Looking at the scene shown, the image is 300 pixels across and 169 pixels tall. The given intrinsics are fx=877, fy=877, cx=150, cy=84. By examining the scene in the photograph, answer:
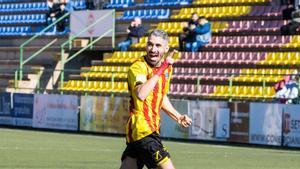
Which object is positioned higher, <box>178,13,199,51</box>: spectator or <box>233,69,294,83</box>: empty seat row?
<box>178,13,199,51</box>: spectator

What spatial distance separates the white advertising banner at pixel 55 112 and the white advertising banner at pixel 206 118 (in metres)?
4.79

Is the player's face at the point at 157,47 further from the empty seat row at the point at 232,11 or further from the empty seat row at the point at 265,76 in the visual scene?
the empty seat row at the point at 232,11

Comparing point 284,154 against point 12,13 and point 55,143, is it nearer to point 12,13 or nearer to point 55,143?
point 55,143

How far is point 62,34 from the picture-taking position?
34812 mm

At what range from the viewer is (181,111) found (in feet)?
78.1

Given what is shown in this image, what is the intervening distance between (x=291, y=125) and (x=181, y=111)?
12.2 ft

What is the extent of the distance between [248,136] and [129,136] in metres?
14.4

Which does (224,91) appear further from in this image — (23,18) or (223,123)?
(23,18)

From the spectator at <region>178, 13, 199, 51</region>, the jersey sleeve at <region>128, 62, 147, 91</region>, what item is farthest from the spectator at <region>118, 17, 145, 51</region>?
the jersey sleeve at <region>128, 62, 147, 91</region>

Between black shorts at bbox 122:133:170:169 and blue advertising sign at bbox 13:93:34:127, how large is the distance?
817 inches

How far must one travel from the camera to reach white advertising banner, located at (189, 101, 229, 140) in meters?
22.8

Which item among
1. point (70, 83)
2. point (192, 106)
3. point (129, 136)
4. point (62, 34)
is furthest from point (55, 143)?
point (62, 34)

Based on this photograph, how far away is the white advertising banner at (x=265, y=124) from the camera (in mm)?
21516

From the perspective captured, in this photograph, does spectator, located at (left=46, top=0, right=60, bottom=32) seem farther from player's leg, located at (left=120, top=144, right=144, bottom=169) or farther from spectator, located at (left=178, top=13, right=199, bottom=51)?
player's leg, located at (left=120, top=144, right=144, bottom=169)
